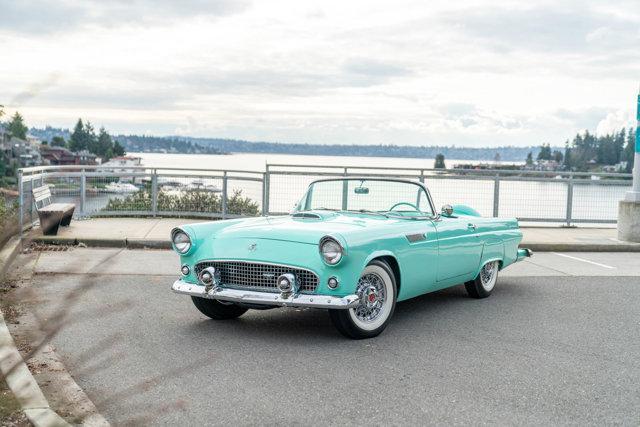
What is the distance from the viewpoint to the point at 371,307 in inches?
253

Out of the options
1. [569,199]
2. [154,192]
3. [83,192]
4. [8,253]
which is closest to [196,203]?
[154,192]

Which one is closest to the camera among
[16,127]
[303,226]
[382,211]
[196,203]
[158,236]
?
[16,127]

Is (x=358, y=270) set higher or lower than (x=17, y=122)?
lower

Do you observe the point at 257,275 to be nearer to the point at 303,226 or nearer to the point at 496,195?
the point at 303,226

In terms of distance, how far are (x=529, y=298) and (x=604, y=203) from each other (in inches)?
364

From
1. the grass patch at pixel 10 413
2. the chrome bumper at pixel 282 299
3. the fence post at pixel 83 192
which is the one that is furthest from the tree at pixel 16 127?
A: the fence post at pixel 83 192

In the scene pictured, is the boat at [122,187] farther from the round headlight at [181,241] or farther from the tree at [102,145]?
the tree at [102,145]

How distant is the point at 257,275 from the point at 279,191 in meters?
9.75

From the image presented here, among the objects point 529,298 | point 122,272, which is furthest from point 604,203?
point 122,272

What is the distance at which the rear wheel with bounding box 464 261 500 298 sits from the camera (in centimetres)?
834

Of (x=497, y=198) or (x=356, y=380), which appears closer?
A: (x=356, y=380)

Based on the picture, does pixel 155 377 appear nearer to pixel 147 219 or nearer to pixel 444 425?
pixel 444 425

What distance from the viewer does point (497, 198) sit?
16562 mm

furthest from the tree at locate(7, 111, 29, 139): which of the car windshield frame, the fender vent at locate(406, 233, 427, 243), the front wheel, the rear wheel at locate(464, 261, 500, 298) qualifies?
the rear wheel at locate(464, 261, 500, 298)
